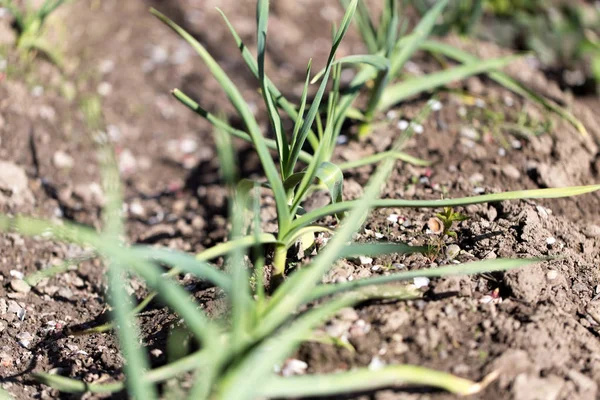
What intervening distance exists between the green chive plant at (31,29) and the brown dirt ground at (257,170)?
0.06m

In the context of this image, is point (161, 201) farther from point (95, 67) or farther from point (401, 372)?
point (401, 372)

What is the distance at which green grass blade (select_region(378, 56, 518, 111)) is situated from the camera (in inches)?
98.6

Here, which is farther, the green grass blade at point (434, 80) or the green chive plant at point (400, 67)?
the green grass blade at point (434, 80)

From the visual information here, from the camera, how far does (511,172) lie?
2342mm

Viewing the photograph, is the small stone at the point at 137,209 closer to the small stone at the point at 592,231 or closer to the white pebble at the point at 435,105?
the white pebble at the point at 435,105

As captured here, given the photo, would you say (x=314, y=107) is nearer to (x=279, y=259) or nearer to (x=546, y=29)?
(x=279, y=259)

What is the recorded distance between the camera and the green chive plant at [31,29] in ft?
8.79

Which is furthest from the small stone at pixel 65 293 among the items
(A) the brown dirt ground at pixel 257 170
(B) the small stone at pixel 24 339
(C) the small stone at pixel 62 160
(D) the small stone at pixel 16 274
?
(C) the small stone at pixel 62 160

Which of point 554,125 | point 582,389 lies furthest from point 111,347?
point 554,125

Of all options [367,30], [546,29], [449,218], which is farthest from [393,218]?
[546,29]

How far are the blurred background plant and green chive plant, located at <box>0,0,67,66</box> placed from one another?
5.48ft

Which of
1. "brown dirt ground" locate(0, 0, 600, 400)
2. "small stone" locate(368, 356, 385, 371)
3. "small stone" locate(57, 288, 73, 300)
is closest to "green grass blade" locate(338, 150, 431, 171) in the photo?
"brown dirt ground" locate(0, 0, 600, 400)

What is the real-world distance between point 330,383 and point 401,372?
0.51 ft

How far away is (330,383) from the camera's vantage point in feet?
4.12
